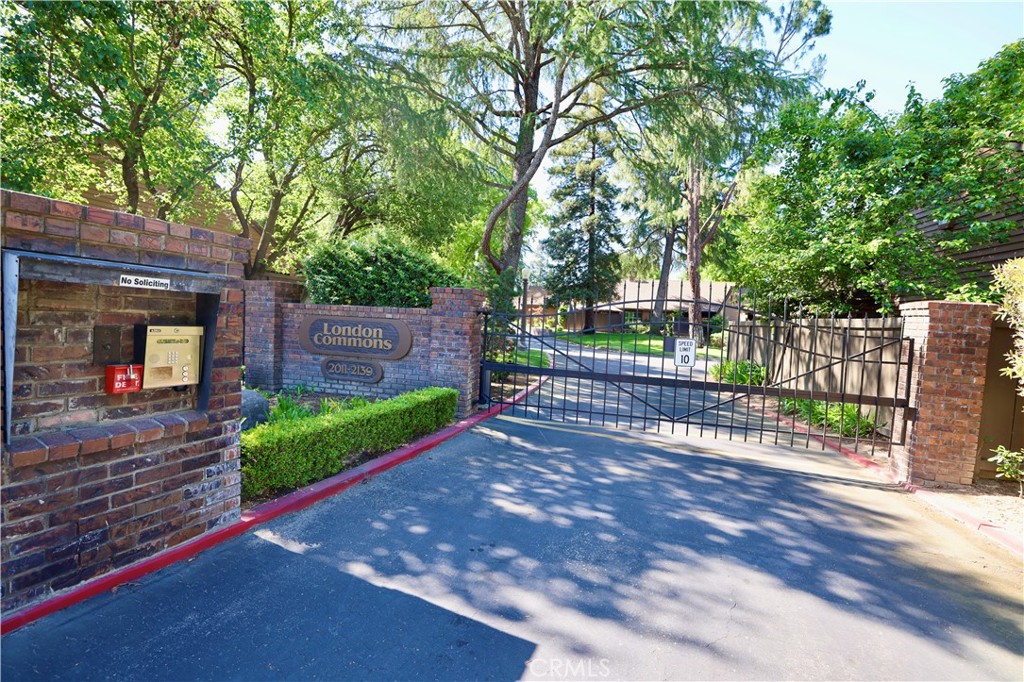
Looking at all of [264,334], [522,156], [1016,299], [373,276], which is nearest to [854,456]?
[1016,299]

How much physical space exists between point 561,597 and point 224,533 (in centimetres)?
255

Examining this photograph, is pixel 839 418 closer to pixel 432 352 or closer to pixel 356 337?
pixel 432 352

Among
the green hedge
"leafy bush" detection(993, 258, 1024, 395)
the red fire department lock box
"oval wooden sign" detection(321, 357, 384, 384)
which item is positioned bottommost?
the green hedge

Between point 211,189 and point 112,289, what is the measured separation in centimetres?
1164

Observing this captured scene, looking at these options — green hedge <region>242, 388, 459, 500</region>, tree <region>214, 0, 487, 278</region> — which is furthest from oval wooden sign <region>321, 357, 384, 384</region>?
tree <region>214, 0, 487, 278</region>

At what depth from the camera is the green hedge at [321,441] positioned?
173 inches

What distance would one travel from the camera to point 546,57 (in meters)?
14.5

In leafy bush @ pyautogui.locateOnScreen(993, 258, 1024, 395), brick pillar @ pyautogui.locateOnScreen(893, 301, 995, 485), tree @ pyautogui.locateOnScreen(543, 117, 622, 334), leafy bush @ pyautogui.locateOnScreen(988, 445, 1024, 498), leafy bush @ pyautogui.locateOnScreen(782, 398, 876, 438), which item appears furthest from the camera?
tree @ pyautogui.locateOnScreen(543, 117, 622, 334)

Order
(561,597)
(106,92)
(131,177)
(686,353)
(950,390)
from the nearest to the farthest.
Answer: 1. (561,597)
2. (950,390)
3. (686,353)
4. (106,92)
5. (131,177)

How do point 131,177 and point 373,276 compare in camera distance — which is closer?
point 373,276

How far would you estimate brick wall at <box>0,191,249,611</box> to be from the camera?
2.64 m

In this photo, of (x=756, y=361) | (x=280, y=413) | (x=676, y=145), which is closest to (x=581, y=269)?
(x=756, y=361)

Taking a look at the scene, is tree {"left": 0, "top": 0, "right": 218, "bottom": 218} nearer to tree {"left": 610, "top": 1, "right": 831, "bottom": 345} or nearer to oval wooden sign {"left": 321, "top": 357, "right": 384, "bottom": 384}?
oval wooden sign {"left": 321, "top": 357, "right": 384, "bottom": 384}

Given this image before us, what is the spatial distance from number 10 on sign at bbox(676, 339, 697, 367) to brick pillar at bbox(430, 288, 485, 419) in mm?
3179
